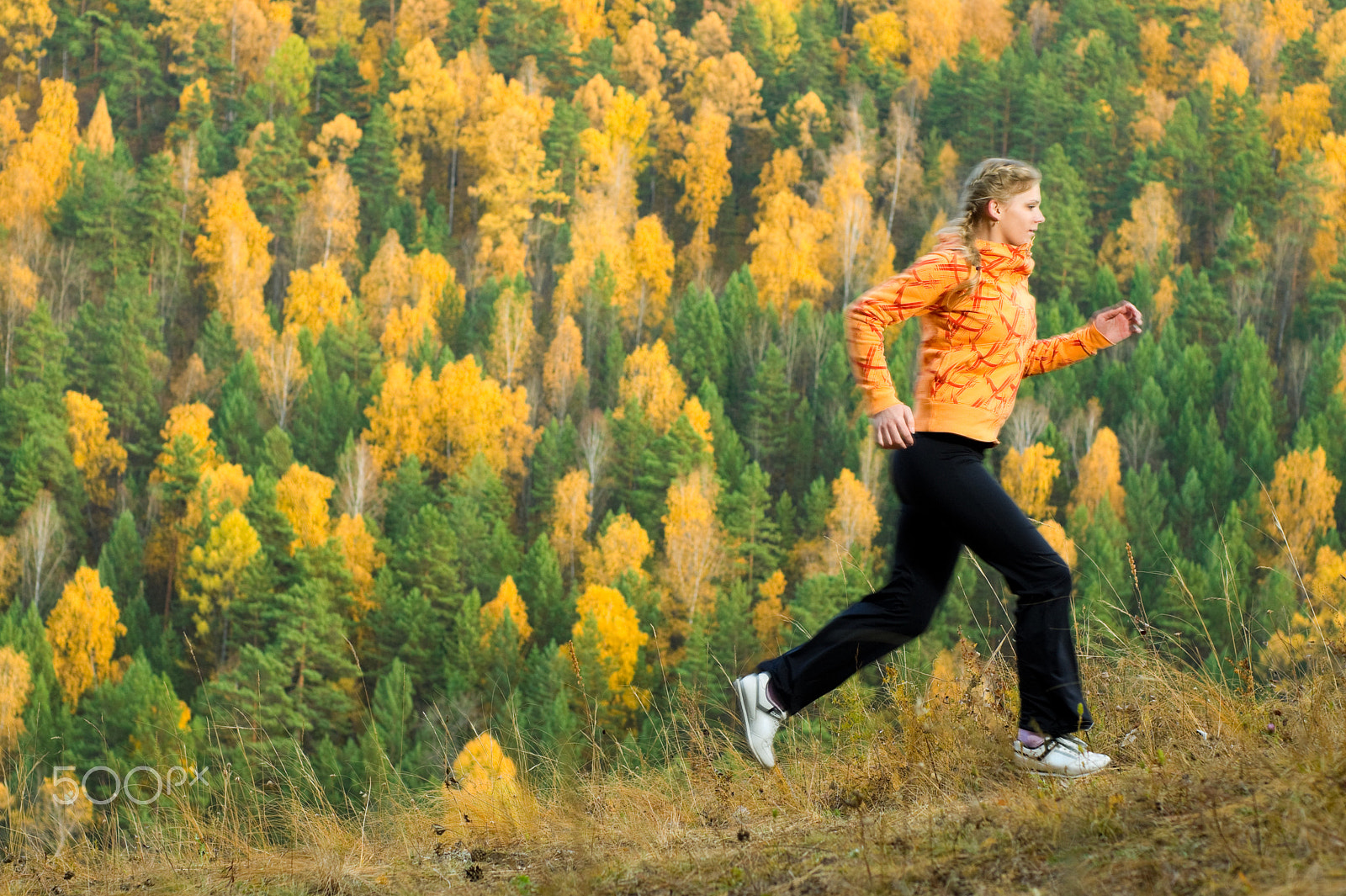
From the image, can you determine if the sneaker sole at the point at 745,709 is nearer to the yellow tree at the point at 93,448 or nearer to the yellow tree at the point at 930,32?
the yellow tree at the point at 93,448

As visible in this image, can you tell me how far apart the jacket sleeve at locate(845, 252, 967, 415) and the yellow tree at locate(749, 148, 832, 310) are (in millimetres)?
50575

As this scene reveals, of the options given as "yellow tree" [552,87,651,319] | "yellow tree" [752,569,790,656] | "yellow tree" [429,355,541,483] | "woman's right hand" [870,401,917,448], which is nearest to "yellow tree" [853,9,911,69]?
"yellow tree" [552,87,651,319]

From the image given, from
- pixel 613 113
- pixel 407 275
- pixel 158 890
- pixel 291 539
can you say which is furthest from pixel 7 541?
pixel 158 890

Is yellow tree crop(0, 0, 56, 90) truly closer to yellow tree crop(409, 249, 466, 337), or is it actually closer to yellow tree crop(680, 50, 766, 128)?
yellow tree crop(409, 249, 466, 337)

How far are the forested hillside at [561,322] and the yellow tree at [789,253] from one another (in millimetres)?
261

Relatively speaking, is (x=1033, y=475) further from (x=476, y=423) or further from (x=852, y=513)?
(x=476, y=423)

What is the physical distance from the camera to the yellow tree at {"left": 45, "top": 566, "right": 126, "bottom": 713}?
37.2 metres

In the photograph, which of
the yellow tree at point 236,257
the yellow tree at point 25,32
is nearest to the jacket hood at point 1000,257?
the yellow tree at point 236,257

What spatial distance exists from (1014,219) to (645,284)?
182 feet

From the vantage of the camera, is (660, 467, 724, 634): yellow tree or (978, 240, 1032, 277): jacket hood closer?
(978, 240, 1032, 277): jacket hood

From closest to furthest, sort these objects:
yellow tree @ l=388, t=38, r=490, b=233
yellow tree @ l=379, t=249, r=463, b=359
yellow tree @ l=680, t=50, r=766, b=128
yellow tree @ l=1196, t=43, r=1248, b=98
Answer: yellow tree @ l=379, t=249, r=463, b=359 → yellow tree @ l=1196, t=43, r=1248, b=98 → yellow tree @ l=388, t=38, r=490, b=233 → yellow tree @ l=680, t=50, r=766, b=128

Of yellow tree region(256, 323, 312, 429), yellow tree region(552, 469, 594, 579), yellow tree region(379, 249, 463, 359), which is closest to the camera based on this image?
yellow tree region(552, 469, 594, 579)

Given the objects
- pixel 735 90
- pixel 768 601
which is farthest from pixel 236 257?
pixel 768 601

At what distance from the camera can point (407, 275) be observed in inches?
2217
